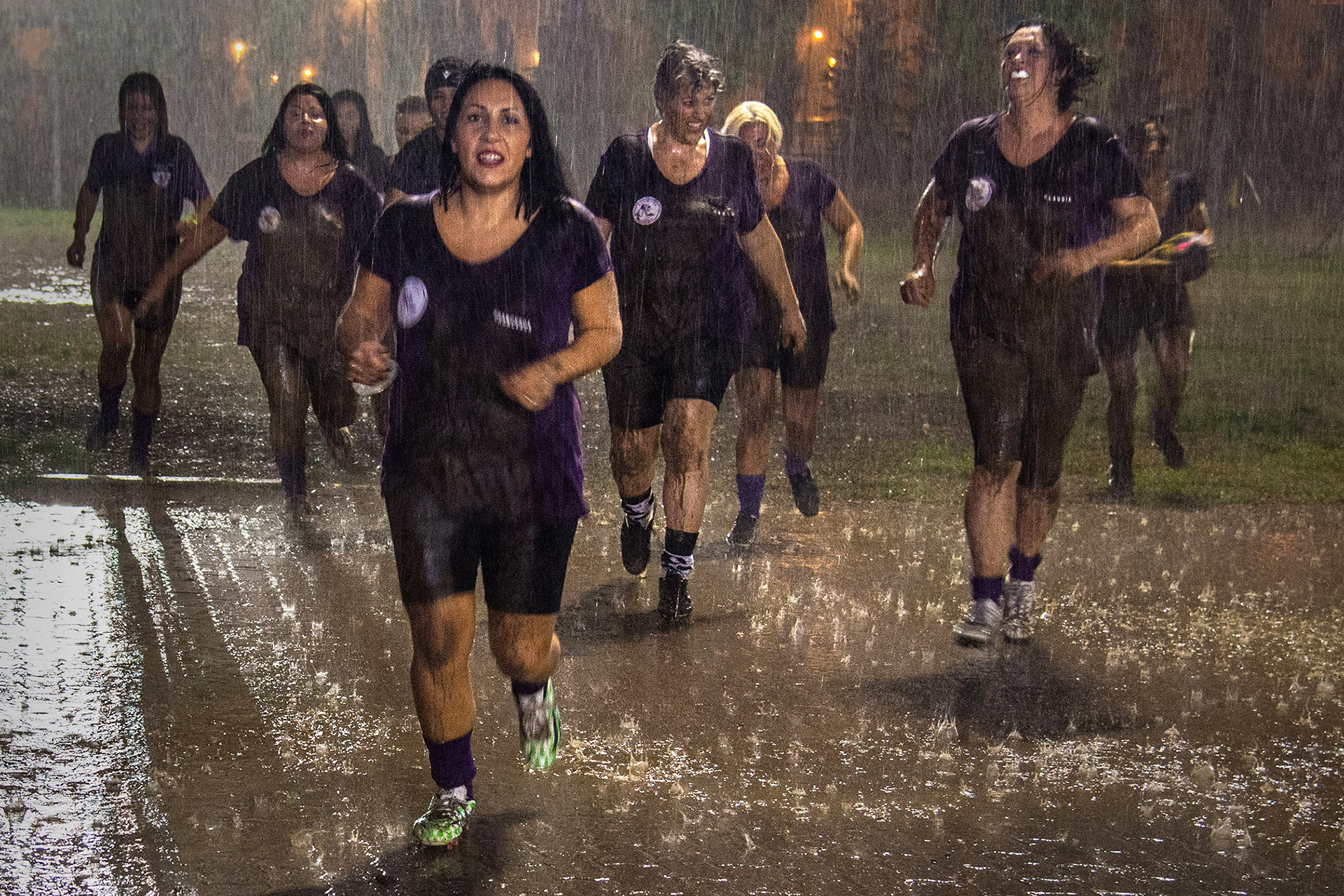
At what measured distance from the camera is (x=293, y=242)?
739 centimetres

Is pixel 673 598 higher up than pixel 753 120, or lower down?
lower down

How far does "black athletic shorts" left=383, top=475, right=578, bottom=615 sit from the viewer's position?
3840 mm

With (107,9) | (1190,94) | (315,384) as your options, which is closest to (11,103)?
(107,9)

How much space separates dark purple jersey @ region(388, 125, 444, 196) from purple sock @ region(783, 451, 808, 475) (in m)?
2.25

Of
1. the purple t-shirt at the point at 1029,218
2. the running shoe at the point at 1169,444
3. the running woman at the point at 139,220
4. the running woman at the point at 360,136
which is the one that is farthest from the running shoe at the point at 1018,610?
the running woman at the point at 360,136

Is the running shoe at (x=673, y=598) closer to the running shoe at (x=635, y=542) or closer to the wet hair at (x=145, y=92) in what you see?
the running shoe at (x=635, y=542)

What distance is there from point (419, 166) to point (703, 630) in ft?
10.8

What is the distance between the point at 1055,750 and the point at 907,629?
1.40 m

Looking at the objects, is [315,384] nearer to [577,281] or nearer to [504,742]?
[504,742]

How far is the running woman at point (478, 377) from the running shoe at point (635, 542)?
2.54 m

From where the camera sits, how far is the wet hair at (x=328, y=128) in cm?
732

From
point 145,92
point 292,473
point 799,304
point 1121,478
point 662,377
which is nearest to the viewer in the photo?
point 662,377

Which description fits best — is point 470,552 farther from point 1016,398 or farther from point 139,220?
point 139,220

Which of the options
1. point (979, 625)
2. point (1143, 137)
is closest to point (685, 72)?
point (979, 625)
